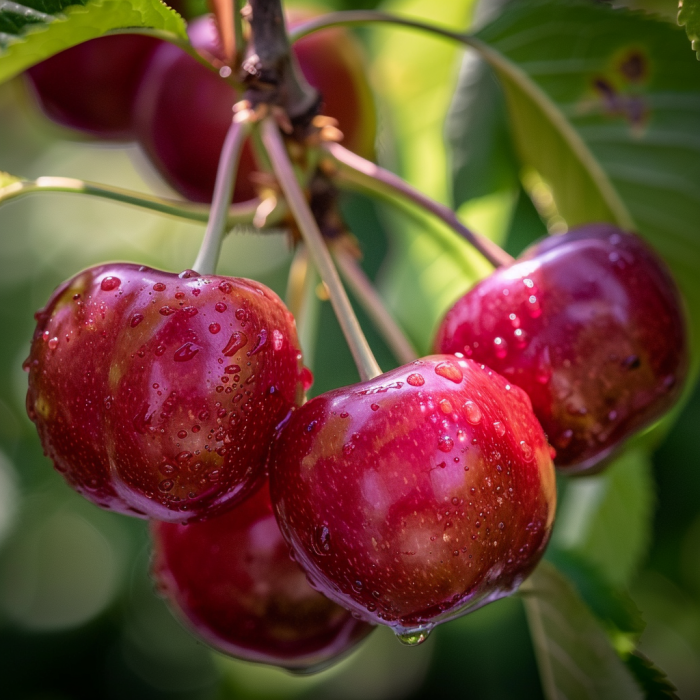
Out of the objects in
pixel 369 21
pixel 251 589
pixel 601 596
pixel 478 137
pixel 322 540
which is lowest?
pixel 601 596

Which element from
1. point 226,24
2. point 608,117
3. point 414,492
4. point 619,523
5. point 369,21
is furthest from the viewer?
point 619,523

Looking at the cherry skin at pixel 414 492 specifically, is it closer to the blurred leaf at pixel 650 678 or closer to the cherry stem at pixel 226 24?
the blurred leaf at pixel 650 678

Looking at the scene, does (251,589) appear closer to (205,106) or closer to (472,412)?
(472,412)

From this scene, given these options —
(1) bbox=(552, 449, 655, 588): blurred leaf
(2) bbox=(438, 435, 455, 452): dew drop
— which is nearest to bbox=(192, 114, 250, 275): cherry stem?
(2) bbox=(438, 435, 455, 452): dew drop

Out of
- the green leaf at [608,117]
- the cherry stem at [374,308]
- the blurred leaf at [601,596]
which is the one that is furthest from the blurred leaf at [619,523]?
the cherry stem at [374,308]

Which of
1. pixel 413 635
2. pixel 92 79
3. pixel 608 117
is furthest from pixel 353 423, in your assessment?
pixel 92 79

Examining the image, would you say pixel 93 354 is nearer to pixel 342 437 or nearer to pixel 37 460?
pixel 342 437
